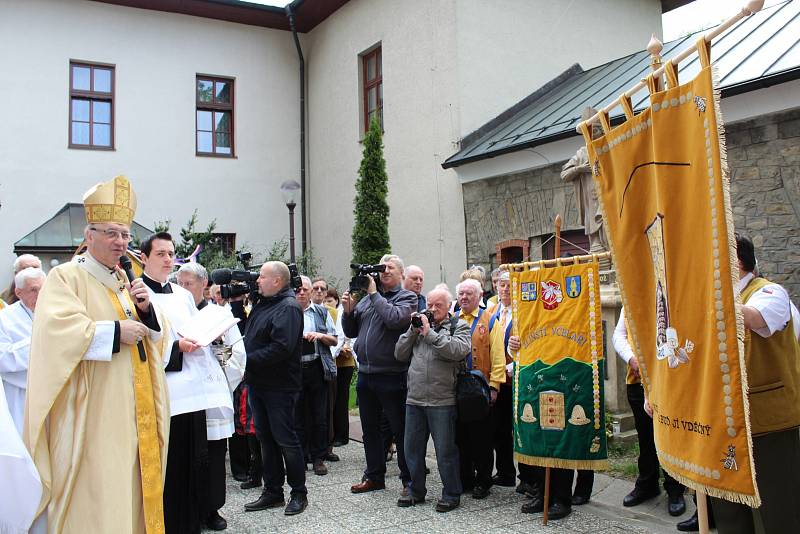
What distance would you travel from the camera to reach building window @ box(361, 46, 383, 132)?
615 inches

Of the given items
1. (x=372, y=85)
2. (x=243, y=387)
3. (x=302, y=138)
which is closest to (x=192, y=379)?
(x=243, y=387)

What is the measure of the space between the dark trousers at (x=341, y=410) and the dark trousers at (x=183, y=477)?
3504 millimetres

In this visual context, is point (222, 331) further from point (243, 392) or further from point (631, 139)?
point (631, 139)

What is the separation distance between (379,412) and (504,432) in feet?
3.50

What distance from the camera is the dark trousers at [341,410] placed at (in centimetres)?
803

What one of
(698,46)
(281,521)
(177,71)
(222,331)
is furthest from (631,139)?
(177,71)

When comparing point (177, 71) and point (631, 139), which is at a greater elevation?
point (177, 71)

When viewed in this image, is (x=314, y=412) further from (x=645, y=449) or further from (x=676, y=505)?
(x=676, y=505)

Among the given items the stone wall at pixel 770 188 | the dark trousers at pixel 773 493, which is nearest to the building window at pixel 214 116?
the stone wall at pixel 770 188

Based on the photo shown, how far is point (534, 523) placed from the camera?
16.5 feet

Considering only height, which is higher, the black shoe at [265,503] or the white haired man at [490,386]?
the white haired man at [490,386]

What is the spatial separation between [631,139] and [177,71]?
15386mm

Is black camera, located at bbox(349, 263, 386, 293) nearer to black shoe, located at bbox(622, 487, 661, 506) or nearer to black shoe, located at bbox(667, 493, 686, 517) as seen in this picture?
black shoe, located at bbox(622, 487, 661, 506)

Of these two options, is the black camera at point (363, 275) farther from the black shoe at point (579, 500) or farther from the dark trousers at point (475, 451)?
the black shoe at point (579, 500)
